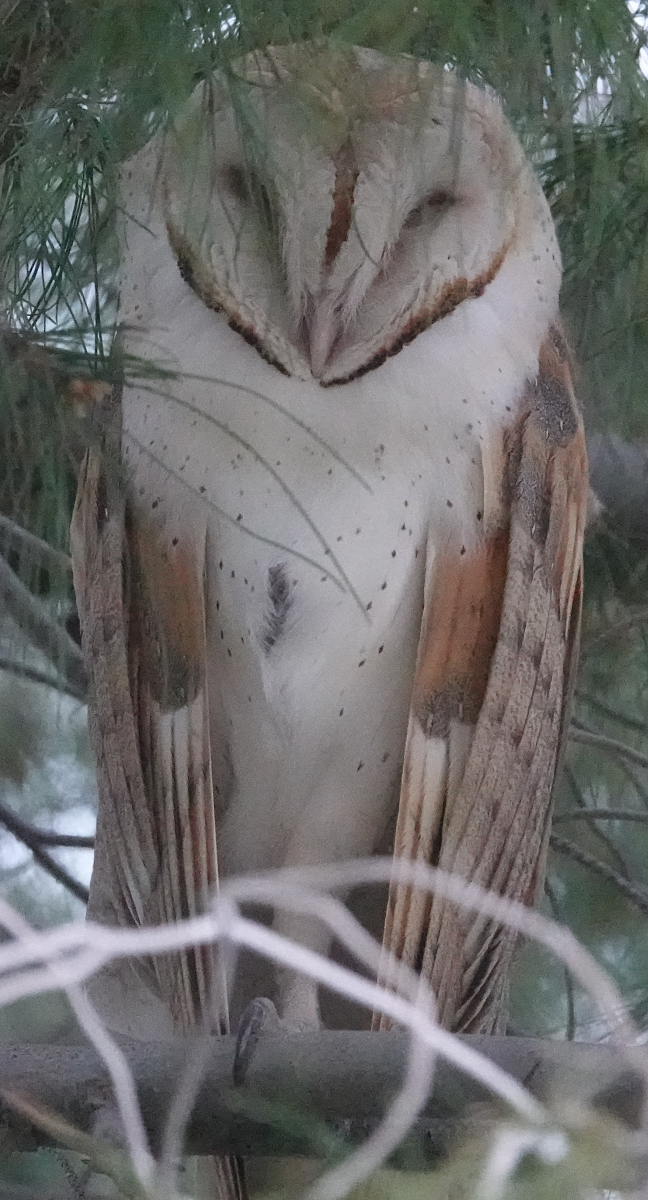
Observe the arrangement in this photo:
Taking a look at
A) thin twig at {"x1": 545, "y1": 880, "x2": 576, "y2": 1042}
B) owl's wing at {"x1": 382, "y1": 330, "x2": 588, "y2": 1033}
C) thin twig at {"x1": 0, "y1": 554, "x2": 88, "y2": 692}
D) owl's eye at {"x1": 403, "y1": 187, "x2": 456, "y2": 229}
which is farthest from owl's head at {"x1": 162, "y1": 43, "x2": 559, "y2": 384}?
thin twig at {"x1": 545, "y1": 880, "x2": 576, "y2": 1042}

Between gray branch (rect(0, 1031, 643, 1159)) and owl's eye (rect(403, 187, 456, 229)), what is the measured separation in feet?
1.63

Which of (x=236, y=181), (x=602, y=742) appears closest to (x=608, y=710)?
(x=602, y=742)

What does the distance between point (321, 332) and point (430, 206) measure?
0.11 m

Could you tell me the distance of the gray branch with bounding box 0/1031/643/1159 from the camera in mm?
671

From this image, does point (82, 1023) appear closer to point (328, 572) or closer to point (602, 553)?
point (328, 572)

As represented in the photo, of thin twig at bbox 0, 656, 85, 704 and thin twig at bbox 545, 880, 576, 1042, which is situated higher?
thin twig at bbox 0, 656, 85, 704

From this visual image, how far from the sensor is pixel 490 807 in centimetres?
102

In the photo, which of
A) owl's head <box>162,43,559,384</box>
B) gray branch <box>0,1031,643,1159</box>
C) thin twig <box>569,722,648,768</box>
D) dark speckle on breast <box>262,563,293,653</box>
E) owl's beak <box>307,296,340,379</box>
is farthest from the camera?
thin twig <box>569,722,648,768</box>

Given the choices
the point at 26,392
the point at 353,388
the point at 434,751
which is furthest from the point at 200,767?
the point at 26,392

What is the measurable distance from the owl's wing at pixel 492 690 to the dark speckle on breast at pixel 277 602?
0.32 ft

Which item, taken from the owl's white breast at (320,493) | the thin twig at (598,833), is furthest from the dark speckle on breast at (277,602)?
the thin twig at (598,833)

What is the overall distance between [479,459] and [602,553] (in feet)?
0.92

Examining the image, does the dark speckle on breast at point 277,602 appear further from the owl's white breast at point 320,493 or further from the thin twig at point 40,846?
the thin twig at point 40,846

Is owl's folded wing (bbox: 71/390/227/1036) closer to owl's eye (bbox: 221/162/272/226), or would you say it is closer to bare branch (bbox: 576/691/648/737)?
owl's eye (bbox: 221/162/272/226)
